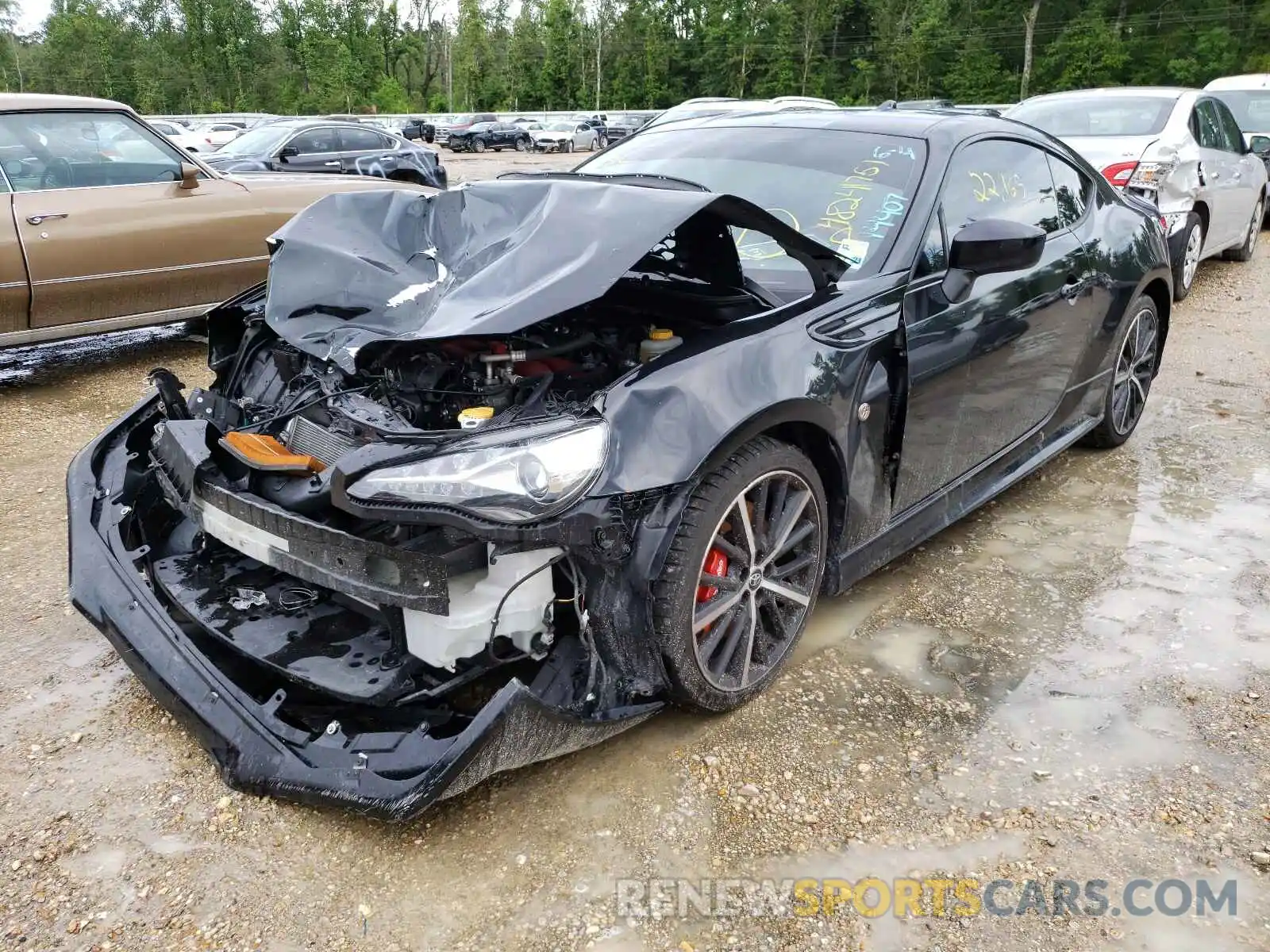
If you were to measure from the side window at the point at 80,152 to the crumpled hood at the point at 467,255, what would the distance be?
329cm

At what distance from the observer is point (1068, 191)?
13.1 feet

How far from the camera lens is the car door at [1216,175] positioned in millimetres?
7781

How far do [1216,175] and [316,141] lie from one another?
10.7m

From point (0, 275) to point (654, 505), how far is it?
15.7 ft

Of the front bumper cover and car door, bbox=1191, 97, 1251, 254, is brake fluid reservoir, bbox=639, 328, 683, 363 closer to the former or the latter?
the front bumper cover

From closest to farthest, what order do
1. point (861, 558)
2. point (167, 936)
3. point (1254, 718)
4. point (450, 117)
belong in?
1. point (167, 936)
2. point (1254, 718)
3. point (861, 558)
4. point (450, 117)

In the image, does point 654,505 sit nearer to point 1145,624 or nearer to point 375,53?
point 1145,624

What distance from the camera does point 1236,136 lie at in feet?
28.8

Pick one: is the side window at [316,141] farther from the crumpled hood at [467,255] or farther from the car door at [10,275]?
the crumpled hood at [467,255]

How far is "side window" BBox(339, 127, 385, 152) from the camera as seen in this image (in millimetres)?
13648

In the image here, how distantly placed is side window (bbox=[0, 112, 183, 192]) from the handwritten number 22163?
496cm

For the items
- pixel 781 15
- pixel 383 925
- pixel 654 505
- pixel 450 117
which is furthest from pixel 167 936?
pixel 781 15

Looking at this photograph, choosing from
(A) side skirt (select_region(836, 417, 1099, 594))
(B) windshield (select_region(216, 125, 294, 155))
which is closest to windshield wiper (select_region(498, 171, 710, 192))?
(A) side skirt (select_region(836, 417, 1099, 594))

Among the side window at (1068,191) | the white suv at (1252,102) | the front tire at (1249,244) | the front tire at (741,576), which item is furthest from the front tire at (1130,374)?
the white suv at (1252,102)
